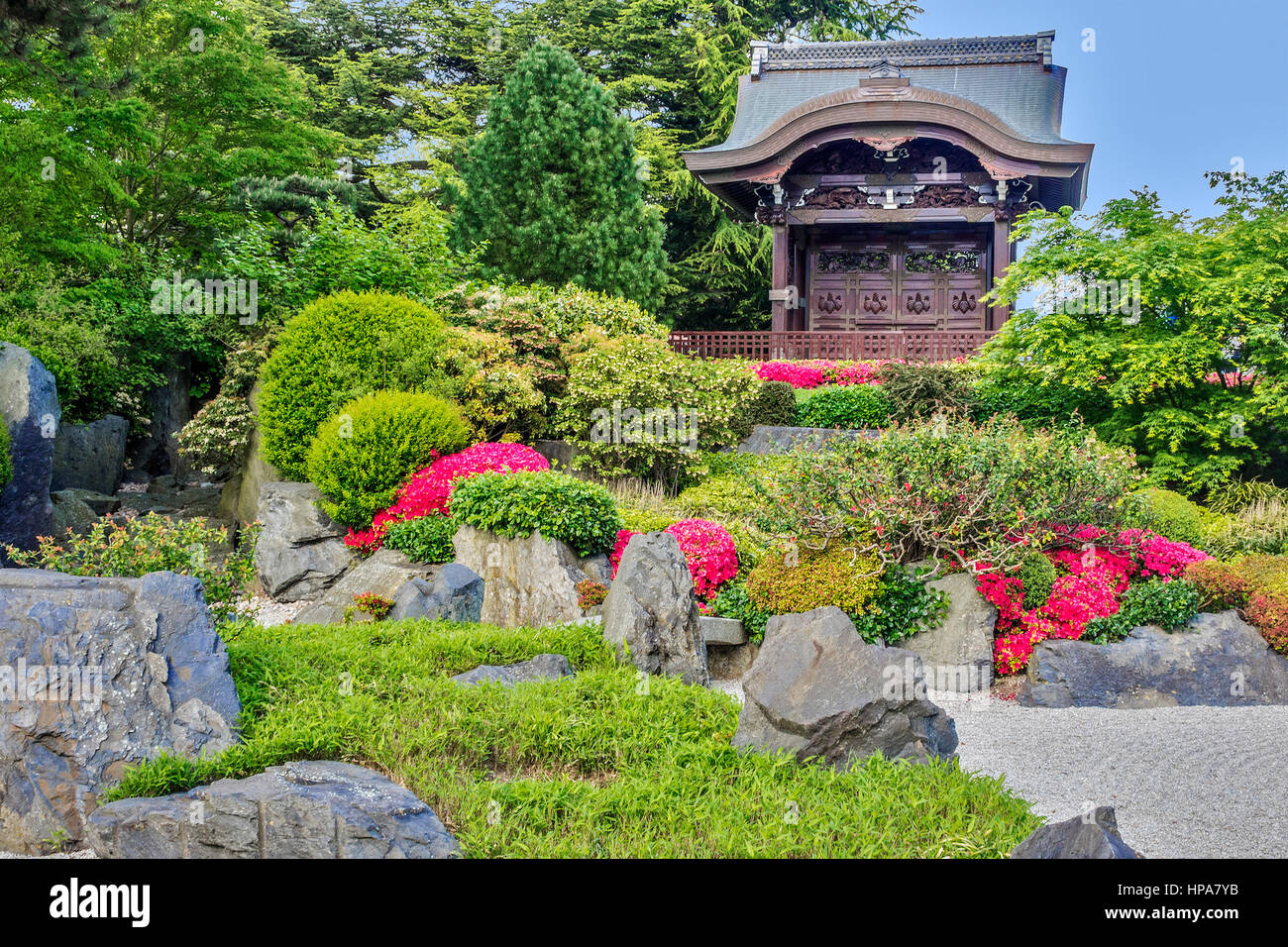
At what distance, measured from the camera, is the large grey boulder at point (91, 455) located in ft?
43.3

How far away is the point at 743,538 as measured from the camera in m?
9.19

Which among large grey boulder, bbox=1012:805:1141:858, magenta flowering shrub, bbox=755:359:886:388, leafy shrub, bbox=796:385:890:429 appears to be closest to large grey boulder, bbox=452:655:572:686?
large grey boulder, bbox=1012:805:1141:858

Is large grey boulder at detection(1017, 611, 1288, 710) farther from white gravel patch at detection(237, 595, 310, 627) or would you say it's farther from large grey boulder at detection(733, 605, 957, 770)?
white gravel patch at detection(237, 595, 310, 627)

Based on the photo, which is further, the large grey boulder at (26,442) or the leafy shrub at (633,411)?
the leafy shrub at (633,411)

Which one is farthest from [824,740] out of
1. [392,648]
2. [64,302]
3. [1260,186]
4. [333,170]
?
[333,170]

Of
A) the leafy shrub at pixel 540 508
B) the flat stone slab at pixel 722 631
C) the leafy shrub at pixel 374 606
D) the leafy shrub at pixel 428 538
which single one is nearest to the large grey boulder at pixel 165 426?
the leafy shrub at pixel 428 538

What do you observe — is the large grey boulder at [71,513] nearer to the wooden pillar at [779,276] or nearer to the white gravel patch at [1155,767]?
the white gravel patch at [1155,767]

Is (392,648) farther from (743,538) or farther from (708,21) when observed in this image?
(708,21)

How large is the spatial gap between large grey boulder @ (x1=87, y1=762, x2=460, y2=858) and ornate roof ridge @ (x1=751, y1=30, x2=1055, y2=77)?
70.1 ft

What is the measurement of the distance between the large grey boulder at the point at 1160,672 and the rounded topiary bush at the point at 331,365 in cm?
745

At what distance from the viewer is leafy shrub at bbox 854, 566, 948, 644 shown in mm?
7758

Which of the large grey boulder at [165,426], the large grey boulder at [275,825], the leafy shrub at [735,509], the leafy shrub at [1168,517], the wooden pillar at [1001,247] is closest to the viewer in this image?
the large grey boulder at [275,825]

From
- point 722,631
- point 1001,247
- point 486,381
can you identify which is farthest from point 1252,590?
A: point 1001,247

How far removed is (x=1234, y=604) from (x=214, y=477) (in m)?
14.7
